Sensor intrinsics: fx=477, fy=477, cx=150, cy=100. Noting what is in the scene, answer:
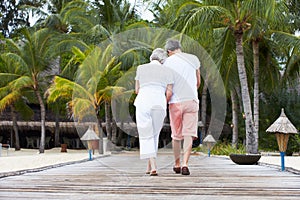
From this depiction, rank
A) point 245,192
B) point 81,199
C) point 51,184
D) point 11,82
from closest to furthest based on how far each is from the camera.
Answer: point 81,199
point 245,192
point 51,184
point 11,82

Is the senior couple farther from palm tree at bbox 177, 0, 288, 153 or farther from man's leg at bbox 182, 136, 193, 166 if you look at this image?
palm tree at bbox 177, 0, 288, 153

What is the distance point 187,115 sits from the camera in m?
3.35

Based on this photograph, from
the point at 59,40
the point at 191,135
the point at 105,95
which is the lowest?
the point at 191,135

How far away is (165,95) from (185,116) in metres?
0.25

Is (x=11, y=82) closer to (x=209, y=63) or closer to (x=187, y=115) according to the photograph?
(x=209, y=63)

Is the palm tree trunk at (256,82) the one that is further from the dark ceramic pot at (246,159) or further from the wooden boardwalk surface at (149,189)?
the wooden boardwalk surface at (149,189)

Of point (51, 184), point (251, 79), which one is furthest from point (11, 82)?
point (51, 184)

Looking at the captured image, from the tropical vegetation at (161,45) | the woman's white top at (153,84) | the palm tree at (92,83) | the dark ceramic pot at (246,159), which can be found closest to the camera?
the woman's white top at (153,84)

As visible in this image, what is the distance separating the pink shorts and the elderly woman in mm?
147

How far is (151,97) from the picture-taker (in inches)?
124

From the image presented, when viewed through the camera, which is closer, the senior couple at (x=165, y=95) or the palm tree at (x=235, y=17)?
the senior couple at (x=165, y=95)

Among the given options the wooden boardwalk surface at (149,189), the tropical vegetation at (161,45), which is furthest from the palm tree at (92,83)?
the wooden boardwalk surface at (149,189)

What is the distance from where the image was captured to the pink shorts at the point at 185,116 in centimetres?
333

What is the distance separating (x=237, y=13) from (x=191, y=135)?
20.4 ft
